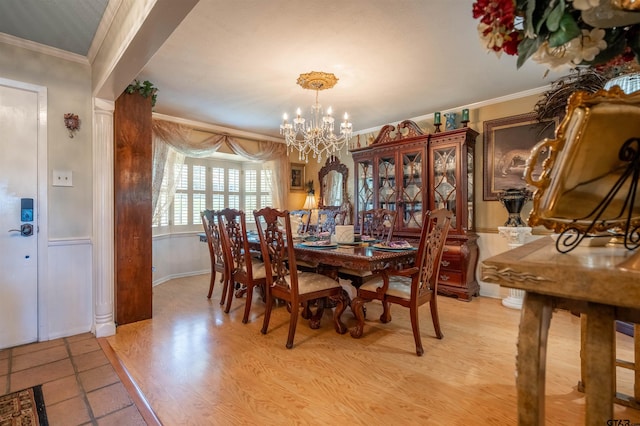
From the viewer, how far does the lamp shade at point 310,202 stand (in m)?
5.60

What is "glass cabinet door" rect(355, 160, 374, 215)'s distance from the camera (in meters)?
4.59

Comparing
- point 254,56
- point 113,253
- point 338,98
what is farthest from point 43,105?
point 338,98

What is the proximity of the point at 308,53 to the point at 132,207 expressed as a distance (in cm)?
208

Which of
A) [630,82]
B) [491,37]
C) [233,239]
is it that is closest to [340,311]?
[233,239]

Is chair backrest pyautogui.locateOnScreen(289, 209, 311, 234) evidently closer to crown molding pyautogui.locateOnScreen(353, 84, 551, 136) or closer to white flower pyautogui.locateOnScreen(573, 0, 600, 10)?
crown molding pyautogui.locateOnScreen(353, 84, 551, 136)

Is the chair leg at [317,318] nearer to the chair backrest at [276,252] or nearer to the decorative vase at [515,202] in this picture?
the chair backrest at [276,252]

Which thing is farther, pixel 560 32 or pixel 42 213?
pixel 42 213

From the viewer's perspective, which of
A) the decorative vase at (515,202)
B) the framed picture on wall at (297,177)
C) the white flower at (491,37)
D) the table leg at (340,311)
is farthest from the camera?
the framed picture on wall at (297,177)

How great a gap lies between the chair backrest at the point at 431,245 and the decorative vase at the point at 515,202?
1.43 meters

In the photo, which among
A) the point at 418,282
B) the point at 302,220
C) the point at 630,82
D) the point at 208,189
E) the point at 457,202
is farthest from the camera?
the point at 208,189

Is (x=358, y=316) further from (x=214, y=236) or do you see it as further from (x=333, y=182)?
(x=333, y=182)

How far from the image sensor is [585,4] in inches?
18.8

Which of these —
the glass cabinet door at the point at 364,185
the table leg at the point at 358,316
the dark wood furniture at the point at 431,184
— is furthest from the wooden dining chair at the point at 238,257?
the glass cabinet door at the point at 364,185

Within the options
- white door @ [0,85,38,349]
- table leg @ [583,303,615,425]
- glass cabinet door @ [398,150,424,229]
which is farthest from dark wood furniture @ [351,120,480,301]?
Answer: white door @ [0,85,38,349]
